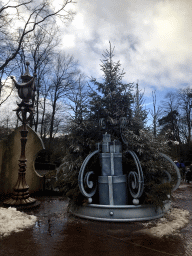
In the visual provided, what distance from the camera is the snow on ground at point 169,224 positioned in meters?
4.28

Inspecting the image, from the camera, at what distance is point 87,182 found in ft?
17.4

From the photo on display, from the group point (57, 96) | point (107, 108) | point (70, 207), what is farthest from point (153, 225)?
point (57, 96)

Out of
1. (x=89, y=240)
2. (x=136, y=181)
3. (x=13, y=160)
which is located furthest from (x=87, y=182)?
(x=13, y=160)

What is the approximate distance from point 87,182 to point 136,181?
1205 millimetres

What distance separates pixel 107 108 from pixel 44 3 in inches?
447

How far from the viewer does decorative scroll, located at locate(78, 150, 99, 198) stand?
204 inches

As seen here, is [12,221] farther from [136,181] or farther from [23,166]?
[136,181]

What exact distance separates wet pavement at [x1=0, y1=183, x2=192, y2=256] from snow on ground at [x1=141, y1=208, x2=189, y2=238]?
130mm

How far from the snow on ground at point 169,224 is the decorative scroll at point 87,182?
1.53 meters

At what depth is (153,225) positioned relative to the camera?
15.6ft

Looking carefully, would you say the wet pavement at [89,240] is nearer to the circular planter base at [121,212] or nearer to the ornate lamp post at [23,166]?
the circular planter base at [121,212]

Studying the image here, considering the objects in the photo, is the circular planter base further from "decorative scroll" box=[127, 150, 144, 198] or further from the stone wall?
the stone wall

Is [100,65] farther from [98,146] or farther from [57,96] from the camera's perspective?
[57,96]

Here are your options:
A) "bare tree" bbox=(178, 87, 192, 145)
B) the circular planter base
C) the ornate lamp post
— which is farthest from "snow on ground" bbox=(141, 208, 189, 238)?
"bare tree" bbox=(178, 87, 192, 145)
